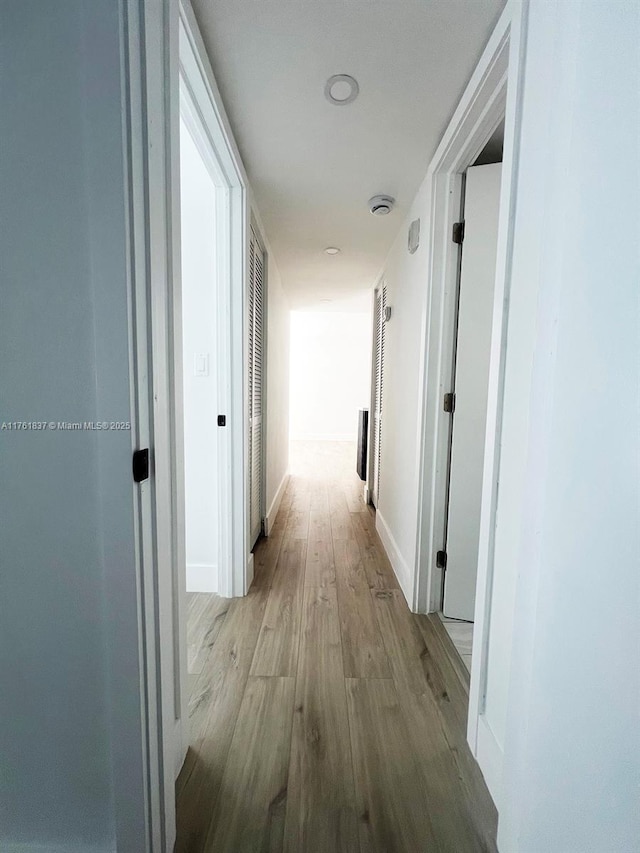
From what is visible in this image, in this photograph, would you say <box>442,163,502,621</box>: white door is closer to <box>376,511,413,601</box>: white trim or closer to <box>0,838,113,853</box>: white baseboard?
<box>376,511,413,601</box>: white trim

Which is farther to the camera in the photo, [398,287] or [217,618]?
[398,287]

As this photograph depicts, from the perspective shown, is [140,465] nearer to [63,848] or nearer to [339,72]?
[63,848]

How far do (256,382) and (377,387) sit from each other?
1372 millimetres

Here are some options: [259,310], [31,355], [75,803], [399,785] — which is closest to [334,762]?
[399,785]

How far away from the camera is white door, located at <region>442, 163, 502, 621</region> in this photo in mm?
1599

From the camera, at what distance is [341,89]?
128 cm

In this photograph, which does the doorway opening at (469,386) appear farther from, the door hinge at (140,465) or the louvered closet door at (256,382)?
the door hinge at (140,465)

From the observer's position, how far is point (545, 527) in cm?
75

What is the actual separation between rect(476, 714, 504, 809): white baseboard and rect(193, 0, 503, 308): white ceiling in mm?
2039

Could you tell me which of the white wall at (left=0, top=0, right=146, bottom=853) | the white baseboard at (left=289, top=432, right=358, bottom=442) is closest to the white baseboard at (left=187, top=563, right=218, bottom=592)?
the white wall at (left=0, top=0, right=146, bottom=853)

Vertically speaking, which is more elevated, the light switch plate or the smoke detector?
the smoke detector

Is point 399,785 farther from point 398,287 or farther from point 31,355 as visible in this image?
point 398,287

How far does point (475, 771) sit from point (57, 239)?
1686 mm

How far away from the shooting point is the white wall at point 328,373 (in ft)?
24.6
